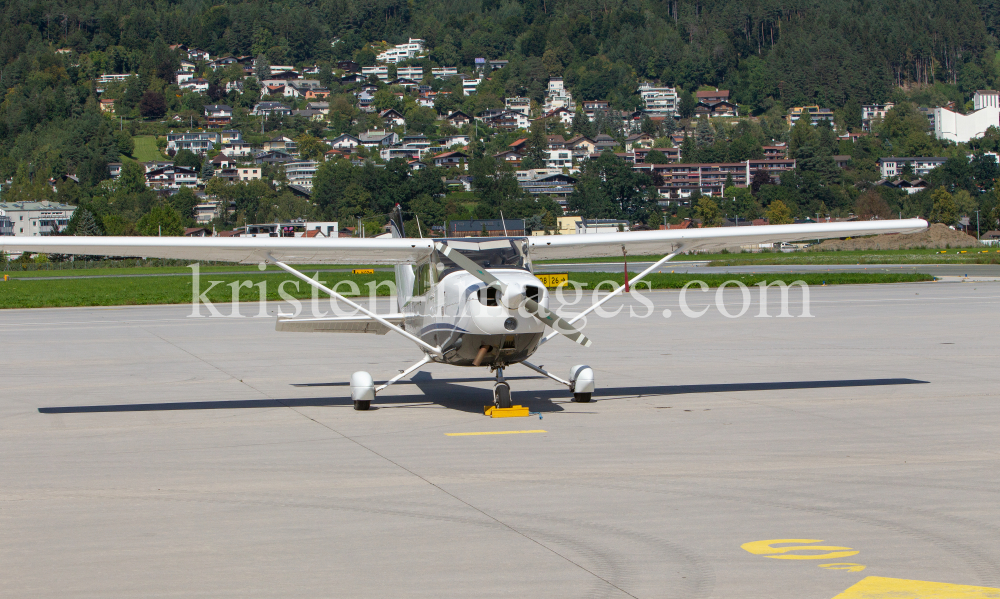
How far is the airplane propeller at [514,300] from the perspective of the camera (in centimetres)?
1003

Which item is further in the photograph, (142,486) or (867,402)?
(867,402)

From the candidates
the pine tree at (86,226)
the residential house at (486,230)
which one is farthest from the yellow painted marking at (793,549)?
the pine tree at (86,226)

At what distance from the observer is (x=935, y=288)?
32.1 metres

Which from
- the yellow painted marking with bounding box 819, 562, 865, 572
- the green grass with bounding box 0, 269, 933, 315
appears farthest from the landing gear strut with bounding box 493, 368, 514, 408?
the green grass with bounding box 0, 269, 933, 315

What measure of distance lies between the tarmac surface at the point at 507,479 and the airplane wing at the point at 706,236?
1934mm

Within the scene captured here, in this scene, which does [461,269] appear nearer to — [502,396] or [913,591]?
[502,396]

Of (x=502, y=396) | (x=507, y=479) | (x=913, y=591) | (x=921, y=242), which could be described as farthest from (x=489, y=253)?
(x=921, y=242)

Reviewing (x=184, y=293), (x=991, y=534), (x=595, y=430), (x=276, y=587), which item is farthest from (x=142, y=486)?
(x=184, y=293)

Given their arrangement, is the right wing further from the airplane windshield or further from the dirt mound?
the dirt mound

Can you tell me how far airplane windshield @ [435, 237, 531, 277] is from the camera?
1138 centimetres

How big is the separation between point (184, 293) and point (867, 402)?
1152 inches

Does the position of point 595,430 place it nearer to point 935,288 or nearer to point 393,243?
point 393,243

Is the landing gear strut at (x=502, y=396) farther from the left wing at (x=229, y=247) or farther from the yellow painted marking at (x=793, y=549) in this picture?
the yellow painted marking at (x=793, y=549)

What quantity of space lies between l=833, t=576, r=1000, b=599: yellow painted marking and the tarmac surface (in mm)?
50
